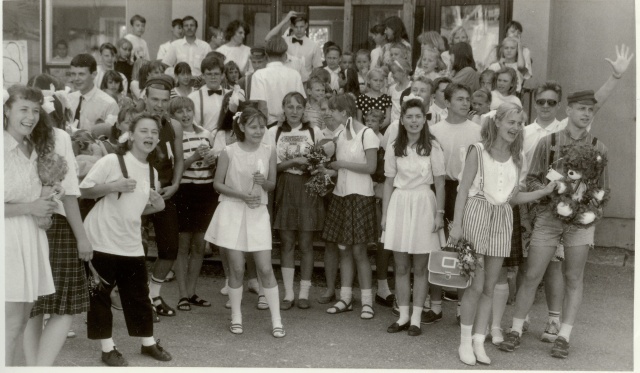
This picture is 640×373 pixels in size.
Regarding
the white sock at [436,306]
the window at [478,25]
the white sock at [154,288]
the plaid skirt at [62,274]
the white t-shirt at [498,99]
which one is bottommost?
the white sock at [436,306]

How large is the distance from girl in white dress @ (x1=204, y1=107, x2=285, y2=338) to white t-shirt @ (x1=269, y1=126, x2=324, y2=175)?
0.44 m

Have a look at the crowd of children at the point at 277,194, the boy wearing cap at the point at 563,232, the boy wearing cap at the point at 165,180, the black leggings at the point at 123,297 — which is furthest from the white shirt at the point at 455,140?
the black leggings at the point at 123,297

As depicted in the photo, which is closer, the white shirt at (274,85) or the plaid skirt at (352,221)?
the plaid skirt at (352,221)

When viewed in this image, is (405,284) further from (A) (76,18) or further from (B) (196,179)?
(A) (76,18)

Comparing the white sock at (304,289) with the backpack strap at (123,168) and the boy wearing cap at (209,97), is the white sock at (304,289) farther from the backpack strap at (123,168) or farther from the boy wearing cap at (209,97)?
the backpack strap at (123,168)

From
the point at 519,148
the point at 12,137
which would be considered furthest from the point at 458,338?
the point at 12,137

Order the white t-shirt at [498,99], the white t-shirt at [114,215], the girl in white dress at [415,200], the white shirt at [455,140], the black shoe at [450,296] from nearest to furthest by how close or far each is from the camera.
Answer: the white t-shirt at [114,215] → the girl in white dress at [415,200] → the white shirt at [455,140] → the black shoe at [450,296] → the white t-shirt at [498,99]

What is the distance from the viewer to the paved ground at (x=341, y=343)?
4.93 m

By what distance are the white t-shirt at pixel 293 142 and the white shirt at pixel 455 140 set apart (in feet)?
2.89

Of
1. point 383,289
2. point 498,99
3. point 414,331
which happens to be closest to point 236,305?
point 414,331

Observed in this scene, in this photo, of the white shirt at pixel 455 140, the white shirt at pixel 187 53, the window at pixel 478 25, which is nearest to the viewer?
the white shirt at pixel 455 140

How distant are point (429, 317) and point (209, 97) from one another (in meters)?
2.41

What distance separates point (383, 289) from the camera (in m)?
6.22

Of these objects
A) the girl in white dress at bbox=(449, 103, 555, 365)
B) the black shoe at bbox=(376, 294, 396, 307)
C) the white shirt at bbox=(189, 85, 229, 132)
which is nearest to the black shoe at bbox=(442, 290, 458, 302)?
the black shoe at bbox=(376, 294, 396, 307)
